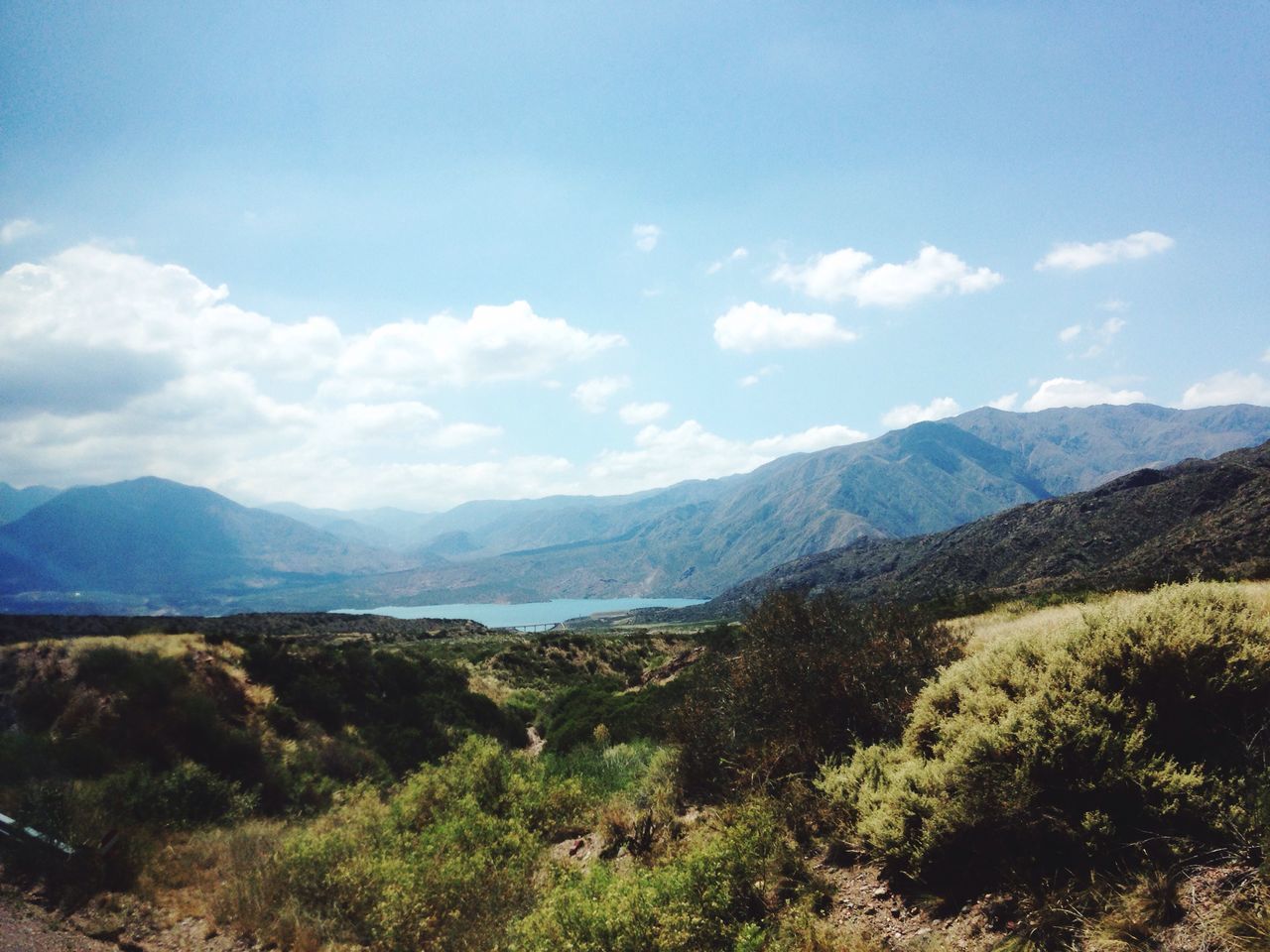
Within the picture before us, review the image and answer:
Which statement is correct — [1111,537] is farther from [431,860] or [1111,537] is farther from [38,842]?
[38,842]

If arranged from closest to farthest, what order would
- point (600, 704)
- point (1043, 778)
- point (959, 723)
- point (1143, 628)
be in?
point (1043, 778), point (1143, 628), point (959, 723), point (600, 704)

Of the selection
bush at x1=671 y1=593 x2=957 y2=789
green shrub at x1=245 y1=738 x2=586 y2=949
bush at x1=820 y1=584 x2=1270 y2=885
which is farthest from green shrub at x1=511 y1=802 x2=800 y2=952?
bush at x1=671 y1=593 x2=957 y2=789

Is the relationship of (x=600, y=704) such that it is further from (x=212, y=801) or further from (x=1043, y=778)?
(x=1043, y=778)

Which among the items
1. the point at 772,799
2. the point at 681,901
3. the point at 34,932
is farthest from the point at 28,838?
the point at 772,799

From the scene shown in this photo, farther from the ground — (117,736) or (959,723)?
(959,723)

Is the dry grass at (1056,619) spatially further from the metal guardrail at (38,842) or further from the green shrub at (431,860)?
the metal guardrail at (38,842)

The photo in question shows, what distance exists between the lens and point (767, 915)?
588cm

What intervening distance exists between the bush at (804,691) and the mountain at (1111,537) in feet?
109

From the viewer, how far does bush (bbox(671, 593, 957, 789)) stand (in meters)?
8.59

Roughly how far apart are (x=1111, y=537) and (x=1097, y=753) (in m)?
82.9

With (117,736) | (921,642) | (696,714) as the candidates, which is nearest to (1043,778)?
(921,642)

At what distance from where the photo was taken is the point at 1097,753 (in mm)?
5434

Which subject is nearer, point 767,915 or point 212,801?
point 767,915

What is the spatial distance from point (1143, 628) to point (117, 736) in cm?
1672
